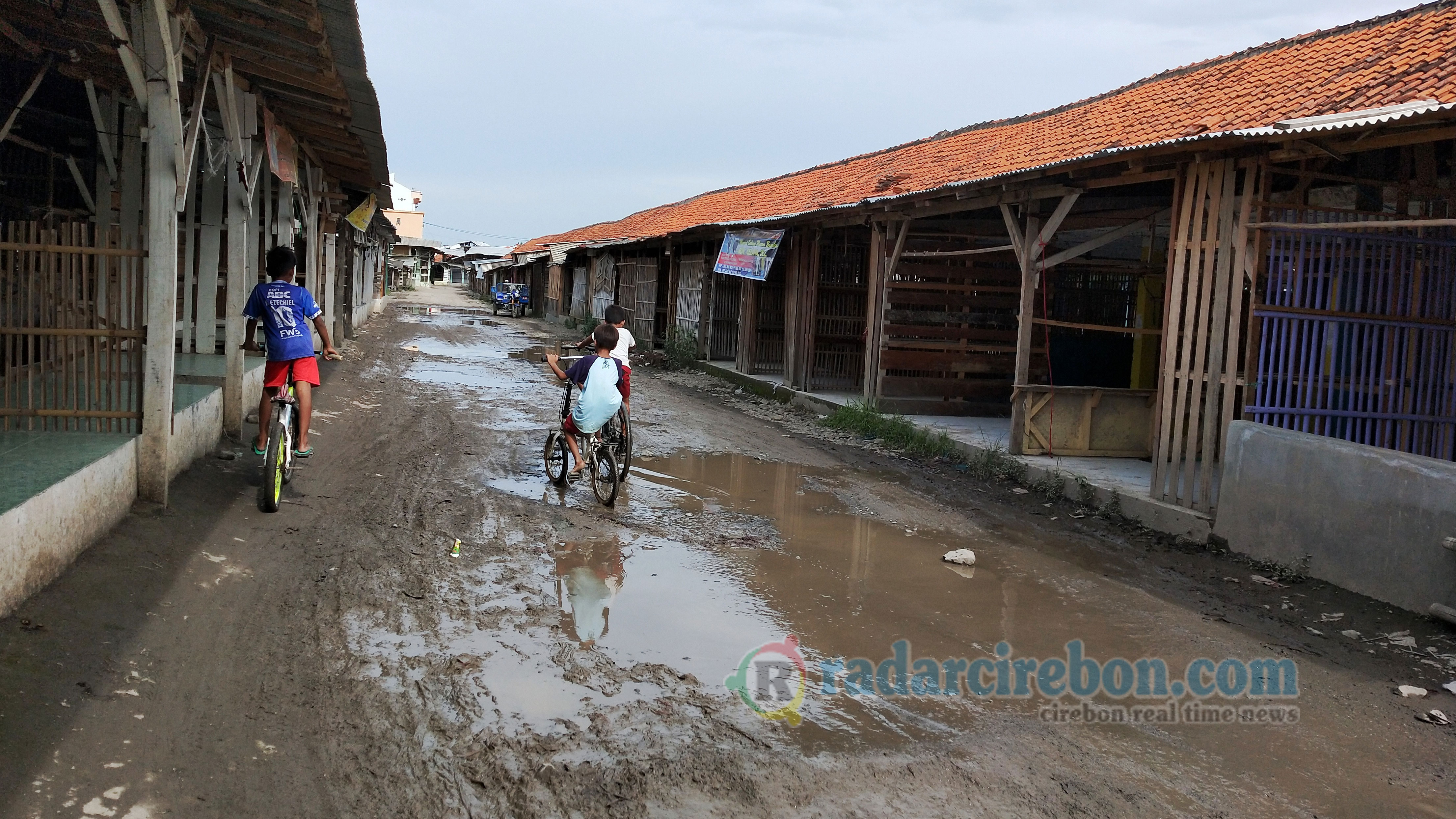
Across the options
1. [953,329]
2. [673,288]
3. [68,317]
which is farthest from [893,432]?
[673,288]

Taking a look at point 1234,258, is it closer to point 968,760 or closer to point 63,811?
point 968,760

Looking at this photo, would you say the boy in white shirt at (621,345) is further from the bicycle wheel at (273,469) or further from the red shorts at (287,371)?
the bicycle wheel at (273,469)

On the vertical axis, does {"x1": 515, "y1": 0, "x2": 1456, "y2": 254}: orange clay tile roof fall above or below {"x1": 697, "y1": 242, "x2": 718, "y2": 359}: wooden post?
above

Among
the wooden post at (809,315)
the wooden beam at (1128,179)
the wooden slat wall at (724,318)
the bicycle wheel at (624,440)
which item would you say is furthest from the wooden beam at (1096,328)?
the wooden slat wall at (724,318)

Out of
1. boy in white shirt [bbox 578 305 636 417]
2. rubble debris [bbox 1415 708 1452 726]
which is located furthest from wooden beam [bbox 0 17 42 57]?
rubble debris [bbox 1415 708 1452 726]

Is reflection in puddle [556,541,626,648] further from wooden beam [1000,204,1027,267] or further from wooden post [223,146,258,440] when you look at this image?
wooden beam [1000,204,1027,267]

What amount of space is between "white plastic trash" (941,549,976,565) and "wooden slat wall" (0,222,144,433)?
4870 mm

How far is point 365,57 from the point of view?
7676mm

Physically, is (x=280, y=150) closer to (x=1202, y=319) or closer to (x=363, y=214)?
(x=1202, y=319)

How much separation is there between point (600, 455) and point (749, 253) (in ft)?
33.4

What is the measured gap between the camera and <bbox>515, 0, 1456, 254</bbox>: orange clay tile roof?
7.00 m

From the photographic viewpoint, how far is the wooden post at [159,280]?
5.76 metres

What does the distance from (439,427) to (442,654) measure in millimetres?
6558

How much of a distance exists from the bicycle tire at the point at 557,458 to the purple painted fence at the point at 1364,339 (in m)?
4.98
